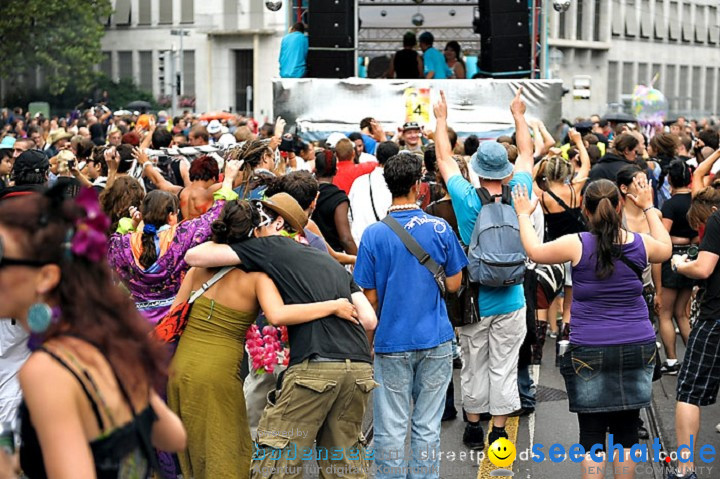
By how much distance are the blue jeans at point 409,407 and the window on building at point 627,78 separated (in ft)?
227

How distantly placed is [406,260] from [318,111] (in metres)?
10.8

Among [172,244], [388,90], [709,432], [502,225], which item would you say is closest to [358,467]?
[172,244]

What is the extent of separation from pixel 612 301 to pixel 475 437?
2108 mm

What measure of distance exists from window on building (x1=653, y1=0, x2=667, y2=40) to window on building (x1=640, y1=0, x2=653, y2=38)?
0.53m

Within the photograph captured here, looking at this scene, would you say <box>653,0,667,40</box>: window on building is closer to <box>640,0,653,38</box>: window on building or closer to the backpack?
<box>640,0,653,38</box>: window on building

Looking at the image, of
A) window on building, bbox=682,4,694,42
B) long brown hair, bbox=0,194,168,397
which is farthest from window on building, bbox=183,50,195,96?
long brown hair, bbox=0,194,168,397

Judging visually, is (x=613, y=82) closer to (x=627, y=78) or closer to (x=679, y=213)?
(x=627, y=78)

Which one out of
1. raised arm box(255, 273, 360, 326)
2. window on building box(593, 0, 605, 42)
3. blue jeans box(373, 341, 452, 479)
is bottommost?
blue jeans box(373, 341, 452, 479)

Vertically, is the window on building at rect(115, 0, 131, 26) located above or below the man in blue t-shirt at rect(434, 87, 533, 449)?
above

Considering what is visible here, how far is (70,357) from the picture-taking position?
293 cm

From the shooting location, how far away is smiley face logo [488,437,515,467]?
7.29m

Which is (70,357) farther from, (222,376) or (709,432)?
(709,432)

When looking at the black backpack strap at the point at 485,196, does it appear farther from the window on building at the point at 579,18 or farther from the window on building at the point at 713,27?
the window on building at the point at 713,27

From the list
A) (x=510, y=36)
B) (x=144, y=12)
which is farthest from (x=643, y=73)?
(x=510, y=36)
